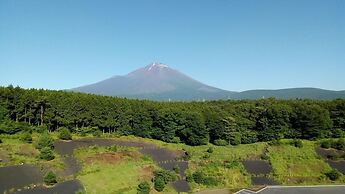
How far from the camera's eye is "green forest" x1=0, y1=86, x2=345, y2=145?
54.0 m

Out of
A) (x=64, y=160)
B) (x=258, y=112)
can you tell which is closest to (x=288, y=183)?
(x=258, y=112)

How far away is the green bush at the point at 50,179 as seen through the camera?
107ft

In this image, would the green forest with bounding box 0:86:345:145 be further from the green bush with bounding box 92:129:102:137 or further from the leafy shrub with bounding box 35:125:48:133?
the green bush with bounding box 92:129:102:137

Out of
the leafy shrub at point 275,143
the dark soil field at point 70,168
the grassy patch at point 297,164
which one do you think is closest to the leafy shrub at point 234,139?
the leafy shrub at point 275,143

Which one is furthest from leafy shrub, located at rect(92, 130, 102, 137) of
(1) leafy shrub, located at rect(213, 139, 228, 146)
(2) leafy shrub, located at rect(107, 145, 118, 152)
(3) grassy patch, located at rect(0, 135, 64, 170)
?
(1) leafy shrub, located at rect(213, 139, 228, 146)

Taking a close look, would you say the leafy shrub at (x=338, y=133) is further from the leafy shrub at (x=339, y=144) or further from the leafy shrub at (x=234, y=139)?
the leafy shrub at (x=234, y=139)

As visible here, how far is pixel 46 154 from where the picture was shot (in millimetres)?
38625

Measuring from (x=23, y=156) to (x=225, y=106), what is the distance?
116 ft

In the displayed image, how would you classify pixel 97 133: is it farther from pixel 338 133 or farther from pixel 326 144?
pixel 338 133

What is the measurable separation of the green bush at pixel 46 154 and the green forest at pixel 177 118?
42.2ft

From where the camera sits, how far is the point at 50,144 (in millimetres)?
42344

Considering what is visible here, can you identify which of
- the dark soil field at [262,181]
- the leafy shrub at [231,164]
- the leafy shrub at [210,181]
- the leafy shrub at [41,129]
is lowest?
the dark soil field at [262,181]

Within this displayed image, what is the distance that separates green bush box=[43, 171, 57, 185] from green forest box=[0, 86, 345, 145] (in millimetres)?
19610

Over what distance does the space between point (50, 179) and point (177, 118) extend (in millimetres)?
27578
